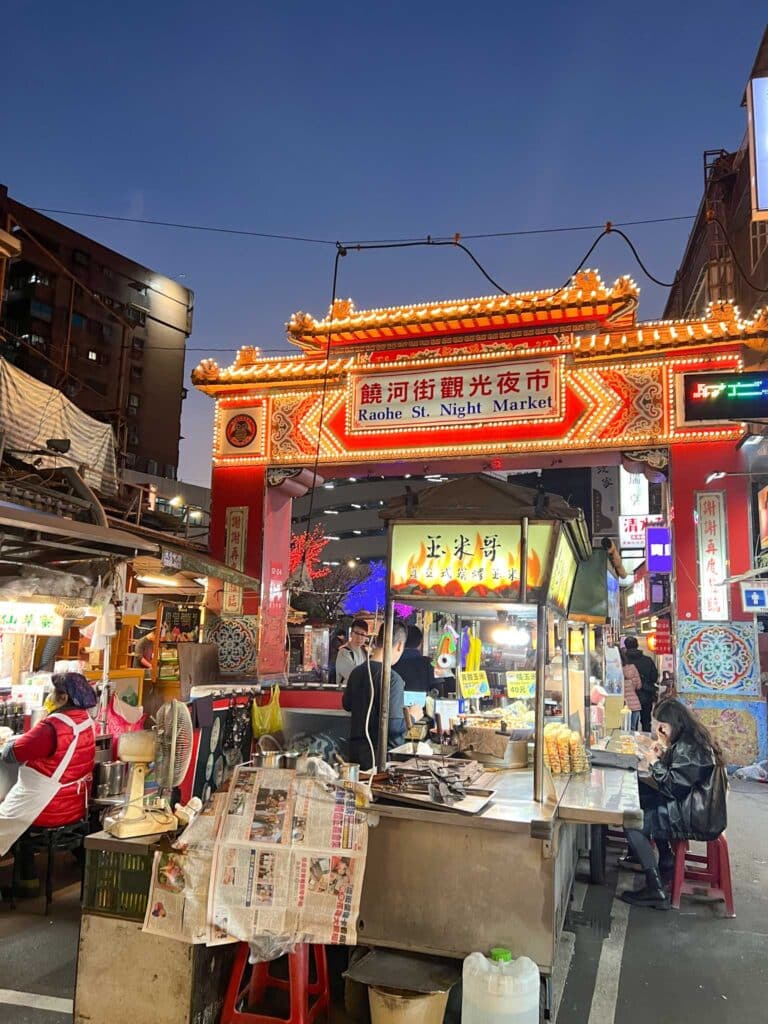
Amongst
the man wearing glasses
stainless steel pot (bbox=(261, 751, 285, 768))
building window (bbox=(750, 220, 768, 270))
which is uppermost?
building window (bbox=(750, 220, 768, 270))

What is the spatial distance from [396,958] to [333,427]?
37.1 feet

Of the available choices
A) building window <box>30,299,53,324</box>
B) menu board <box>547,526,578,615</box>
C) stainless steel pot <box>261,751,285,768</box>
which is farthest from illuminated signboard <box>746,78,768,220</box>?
building window <box>30,299,53,324</box>

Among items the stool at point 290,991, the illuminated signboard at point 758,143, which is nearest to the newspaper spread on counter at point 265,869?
the stool at point 290,991

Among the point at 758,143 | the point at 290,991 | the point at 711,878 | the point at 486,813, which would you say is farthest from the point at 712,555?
the point at 290,991

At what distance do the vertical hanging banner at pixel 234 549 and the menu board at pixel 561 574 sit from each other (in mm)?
9671

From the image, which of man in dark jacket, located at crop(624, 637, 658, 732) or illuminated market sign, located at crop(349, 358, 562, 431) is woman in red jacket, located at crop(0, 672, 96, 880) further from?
man in dark jacket, located at crop(624, 637, 658, 732)

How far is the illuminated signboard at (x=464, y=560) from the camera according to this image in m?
4.47

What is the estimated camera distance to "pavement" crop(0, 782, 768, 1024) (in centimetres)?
413

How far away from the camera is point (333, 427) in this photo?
14.5 metres

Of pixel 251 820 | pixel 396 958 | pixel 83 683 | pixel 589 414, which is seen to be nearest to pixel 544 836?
pixel 396 958

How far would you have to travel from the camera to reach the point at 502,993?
3.51m

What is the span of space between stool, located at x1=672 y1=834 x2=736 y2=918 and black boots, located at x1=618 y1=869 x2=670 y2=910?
9 cm

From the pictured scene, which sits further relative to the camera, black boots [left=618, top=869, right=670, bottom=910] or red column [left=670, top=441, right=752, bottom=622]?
red column [left=670, top=441, right=752, bottom=622]

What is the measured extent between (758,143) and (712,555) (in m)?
6.13
